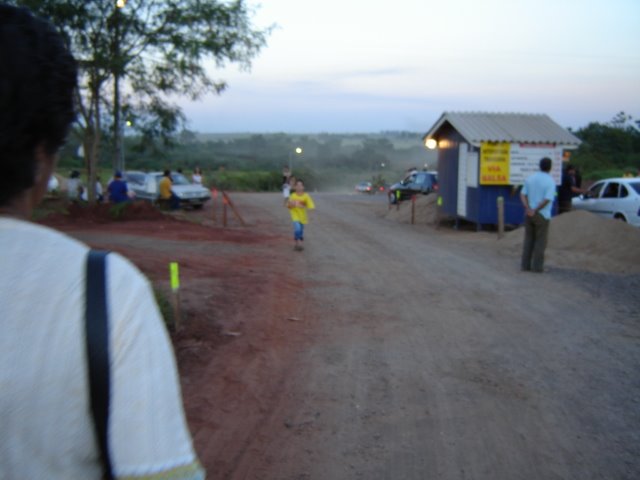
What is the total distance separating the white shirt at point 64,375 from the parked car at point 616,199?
1725 cm

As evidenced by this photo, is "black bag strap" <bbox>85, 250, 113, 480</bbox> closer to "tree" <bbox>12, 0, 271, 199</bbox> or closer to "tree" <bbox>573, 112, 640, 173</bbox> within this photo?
"tree" <bbox>12, 0, 271, 199</bbox>

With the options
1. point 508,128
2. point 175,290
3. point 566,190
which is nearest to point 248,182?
point 508,128

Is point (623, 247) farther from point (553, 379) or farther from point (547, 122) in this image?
point (553, 379)

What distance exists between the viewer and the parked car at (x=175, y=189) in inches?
1035

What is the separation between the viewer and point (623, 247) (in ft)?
44.7

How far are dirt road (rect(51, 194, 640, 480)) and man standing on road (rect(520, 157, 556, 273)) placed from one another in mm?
457

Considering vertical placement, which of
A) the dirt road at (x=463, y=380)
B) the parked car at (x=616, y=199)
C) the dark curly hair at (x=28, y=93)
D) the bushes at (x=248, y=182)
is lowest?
the dirt road at (x=463, y=380)

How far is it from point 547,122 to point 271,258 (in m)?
10.3

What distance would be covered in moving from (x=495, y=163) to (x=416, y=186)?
9160 mm

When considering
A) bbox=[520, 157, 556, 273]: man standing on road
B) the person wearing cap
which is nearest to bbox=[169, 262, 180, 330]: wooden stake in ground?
bbox=[520, 157, 556, 273]: man standing on road

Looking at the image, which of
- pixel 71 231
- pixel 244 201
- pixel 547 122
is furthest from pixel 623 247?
pixel 244 201

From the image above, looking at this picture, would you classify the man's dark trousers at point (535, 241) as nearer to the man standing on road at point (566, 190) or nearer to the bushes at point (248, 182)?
the man standing on road at point (566, 190)

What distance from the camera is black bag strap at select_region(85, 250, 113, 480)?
47.1 inches

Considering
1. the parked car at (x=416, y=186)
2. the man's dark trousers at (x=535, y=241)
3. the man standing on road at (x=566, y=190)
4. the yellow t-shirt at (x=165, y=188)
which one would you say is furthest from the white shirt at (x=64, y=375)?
the parked car at (x=416, y=186)
